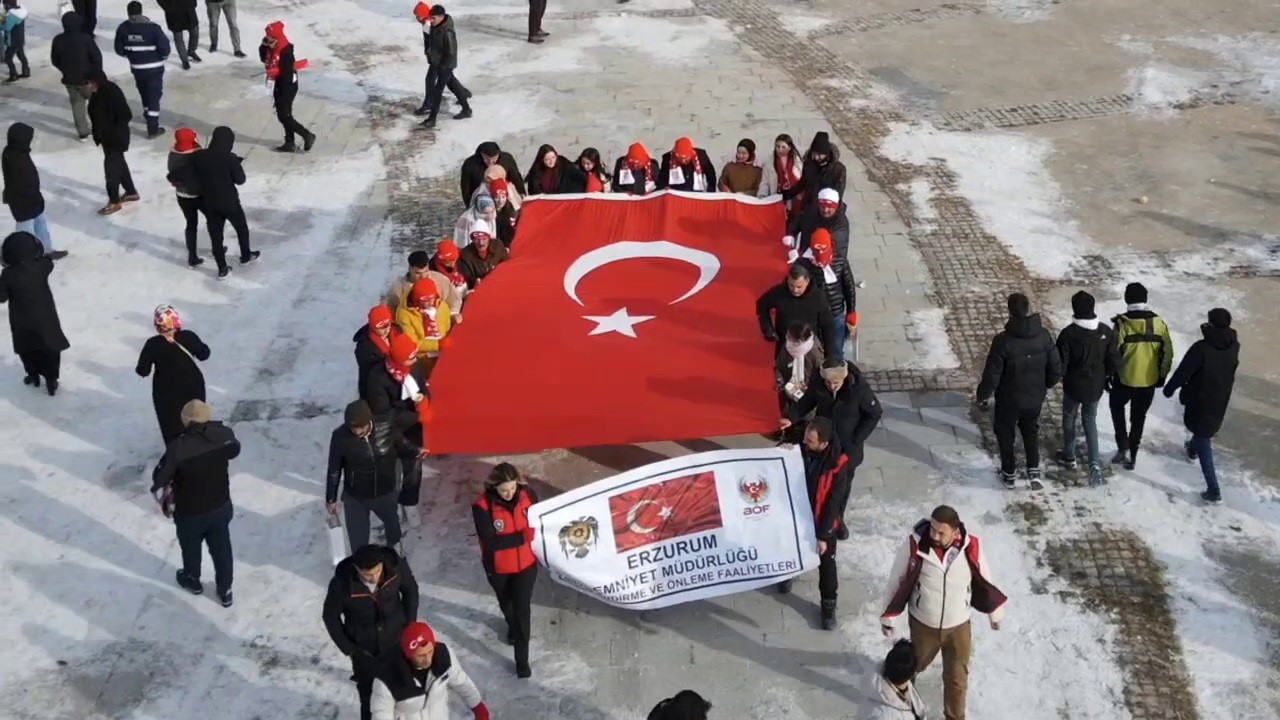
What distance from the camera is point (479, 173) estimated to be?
13.1 meters

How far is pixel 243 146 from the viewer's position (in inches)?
673

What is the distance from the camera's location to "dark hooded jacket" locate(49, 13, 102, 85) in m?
16.7

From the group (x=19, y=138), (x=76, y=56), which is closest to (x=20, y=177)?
(x=19, y=138)

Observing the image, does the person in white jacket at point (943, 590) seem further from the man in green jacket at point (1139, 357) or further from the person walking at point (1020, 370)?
the man in green jacket at point (1139, 357)

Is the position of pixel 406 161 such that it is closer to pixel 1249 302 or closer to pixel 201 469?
pixel 201 469

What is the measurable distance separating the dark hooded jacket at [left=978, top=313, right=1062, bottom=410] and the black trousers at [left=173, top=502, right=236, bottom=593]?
18.3 feet

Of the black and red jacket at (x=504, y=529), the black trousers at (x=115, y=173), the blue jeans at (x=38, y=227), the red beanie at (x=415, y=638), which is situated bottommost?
the blue jeans at (x=38, y=227)

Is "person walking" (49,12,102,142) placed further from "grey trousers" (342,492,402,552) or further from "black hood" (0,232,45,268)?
"grey trousers" (342,492,402,552)

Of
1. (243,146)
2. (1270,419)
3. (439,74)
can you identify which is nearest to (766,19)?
(439,74)

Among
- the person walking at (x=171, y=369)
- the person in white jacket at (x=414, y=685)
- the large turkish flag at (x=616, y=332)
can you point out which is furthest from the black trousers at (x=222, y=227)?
the person in white jacket at (x=414, y=685)

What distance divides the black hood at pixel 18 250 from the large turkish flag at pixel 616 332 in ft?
13.2

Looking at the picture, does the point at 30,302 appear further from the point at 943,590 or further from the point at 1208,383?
the point at 1208,383

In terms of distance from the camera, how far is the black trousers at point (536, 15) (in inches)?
785

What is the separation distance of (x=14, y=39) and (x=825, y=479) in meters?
15.8
